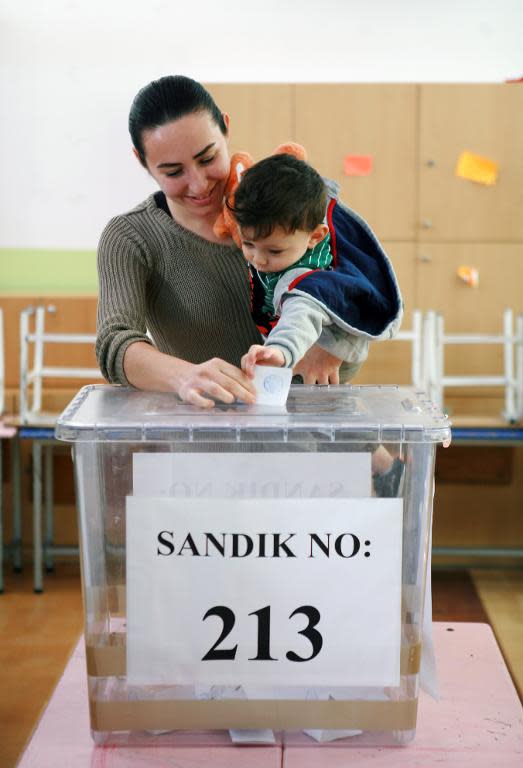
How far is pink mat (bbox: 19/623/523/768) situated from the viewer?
893 mm

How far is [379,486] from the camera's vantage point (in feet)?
2.86

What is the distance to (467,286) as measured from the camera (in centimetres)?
418

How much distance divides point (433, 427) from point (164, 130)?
0.66 metres

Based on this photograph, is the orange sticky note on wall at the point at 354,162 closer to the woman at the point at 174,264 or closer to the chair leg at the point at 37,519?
the chair leg at the point at 37,519

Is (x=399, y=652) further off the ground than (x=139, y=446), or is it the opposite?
(x=139, y=446)

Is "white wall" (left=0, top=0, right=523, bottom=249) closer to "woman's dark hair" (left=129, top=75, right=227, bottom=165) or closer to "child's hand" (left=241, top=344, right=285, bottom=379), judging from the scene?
"woman's dark hair" (left=129, top=75, right=227, bottom=165)

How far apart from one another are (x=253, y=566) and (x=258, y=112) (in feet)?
11.4

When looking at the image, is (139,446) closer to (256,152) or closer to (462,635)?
(462,635)

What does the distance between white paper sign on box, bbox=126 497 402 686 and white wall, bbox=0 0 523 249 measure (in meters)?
3.84

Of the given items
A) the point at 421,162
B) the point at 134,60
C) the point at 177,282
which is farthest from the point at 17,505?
the point at 177,282

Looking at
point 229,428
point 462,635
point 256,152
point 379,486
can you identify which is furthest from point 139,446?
point 256,152

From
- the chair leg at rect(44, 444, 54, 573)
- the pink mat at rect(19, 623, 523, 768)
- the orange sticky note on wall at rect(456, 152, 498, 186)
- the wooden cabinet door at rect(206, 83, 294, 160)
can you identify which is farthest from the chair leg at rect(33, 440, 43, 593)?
the pink mat at rect(19, 623, 523, 768)

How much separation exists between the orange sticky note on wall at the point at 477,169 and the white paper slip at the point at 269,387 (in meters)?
3.35

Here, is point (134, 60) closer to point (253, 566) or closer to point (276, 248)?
point (276, 248)
